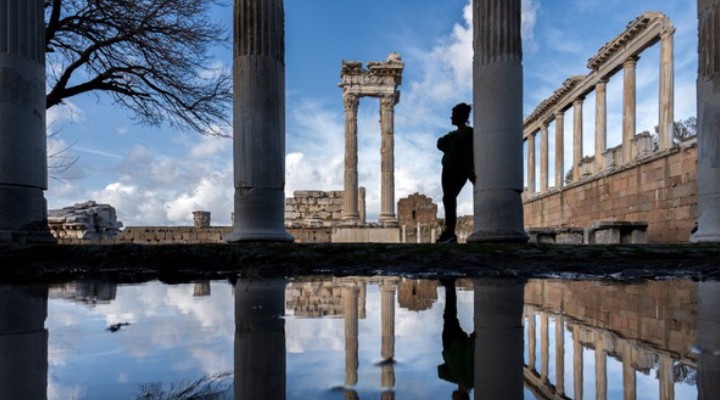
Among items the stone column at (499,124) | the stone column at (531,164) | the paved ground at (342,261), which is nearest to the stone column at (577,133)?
the stone column at (531,164)

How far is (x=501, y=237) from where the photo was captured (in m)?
7.60

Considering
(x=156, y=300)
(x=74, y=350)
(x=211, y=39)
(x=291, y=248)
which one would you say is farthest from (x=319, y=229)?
(x=74, y=350)

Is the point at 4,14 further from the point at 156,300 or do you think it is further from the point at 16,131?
the point at 156,300

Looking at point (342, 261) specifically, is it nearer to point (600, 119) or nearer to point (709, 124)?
point (709, 124)

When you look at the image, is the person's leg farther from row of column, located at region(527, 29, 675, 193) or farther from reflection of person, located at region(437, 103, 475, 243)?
row of column, located at region(527, 29, 675, 193)

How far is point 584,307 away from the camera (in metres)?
2.99

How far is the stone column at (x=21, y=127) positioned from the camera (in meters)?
6.53

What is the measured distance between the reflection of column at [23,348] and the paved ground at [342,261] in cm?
213

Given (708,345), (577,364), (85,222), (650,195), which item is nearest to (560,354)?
(577,364)

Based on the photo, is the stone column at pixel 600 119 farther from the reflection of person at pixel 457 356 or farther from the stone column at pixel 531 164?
the reflection of person at pixel 457 356

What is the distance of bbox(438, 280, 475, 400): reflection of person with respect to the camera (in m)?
1.50

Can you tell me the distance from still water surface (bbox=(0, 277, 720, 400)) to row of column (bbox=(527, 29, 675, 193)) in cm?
1781

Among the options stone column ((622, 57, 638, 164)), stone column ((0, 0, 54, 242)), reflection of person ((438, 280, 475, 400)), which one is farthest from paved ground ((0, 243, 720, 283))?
stone column ((622, 57, 638, 164))

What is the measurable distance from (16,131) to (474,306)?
20.8 feet
